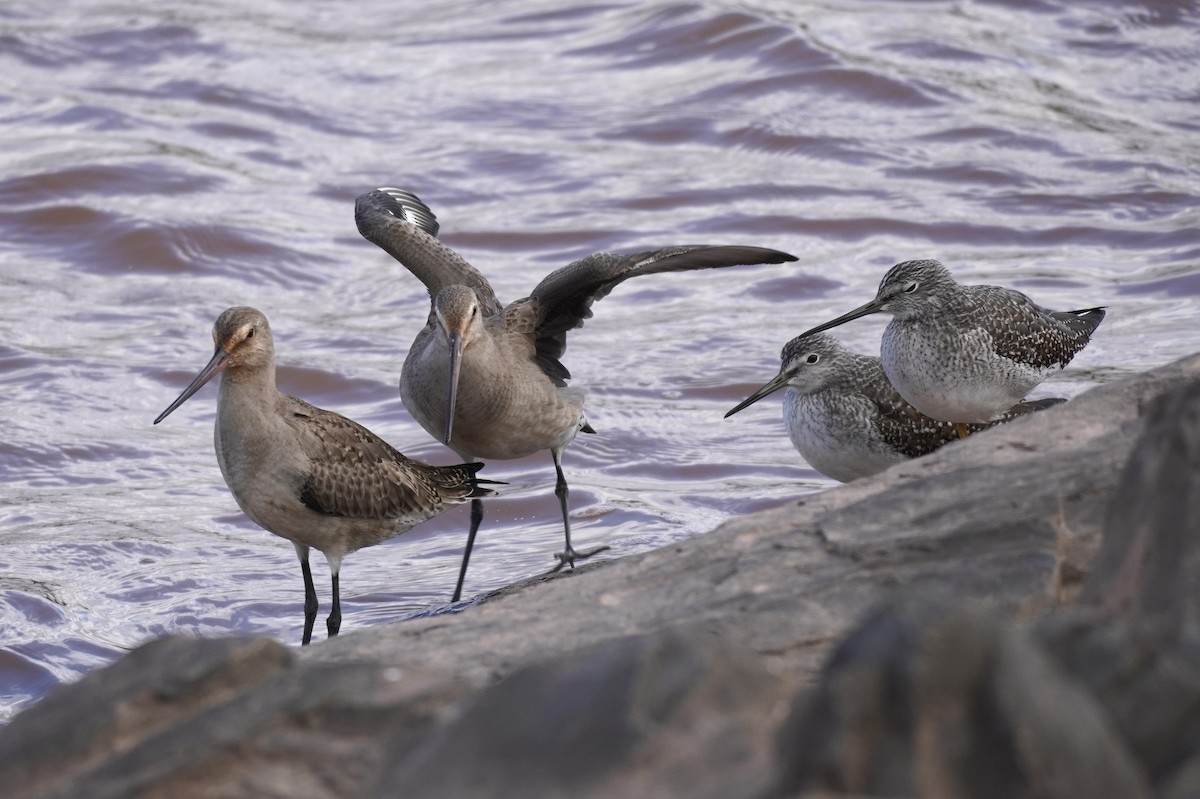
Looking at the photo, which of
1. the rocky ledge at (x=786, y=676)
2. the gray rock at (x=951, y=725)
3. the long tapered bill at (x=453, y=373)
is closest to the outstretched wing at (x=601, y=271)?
the long tapered bill at (x=453, y=373)

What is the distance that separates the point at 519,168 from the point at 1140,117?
19.2ft

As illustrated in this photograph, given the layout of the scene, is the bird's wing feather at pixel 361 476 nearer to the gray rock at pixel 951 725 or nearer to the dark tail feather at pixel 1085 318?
the dark tail feather at pixel 1085 318

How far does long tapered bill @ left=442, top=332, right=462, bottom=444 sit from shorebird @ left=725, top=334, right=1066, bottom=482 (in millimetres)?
1972

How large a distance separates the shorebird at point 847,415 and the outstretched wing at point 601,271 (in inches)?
39.2

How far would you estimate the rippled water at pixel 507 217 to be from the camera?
30.7ft

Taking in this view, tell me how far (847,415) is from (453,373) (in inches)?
82.5

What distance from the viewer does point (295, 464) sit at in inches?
275

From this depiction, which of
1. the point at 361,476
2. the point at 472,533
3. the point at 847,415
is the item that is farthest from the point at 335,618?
the point at 847,415

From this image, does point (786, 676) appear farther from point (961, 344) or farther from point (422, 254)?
point (422, 254)

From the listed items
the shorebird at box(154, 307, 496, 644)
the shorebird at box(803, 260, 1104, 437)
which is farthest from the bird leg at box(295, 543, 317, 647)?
the shorebird at box(803, 260, 1104, 437)

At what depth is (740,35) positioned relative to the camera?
1756cm

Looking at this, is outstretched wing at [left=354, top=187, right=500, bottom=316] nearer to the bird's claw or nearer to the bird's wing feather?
the bird's wing feather

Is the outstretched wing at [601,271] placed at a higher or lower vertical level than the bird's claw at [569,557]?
higher

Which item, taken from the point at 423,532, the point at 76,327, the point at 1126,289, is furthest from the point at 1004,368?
the point at 76,327
